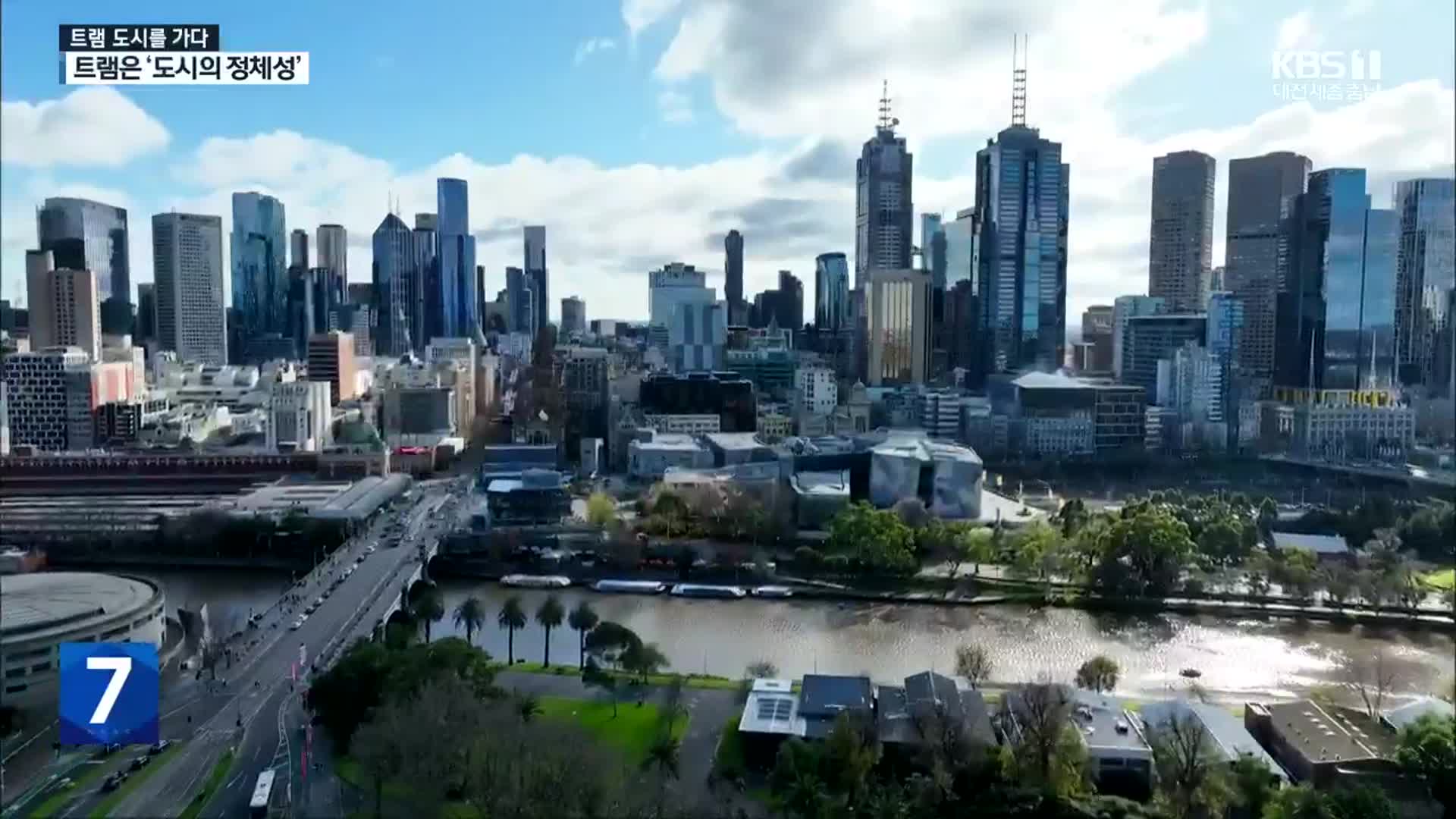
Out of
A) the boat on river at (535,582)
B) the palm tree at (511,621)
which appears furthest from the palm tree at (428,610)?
the boat on river at (535,582)

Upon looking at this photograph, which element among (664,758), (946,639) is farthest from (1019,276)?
(664,758)

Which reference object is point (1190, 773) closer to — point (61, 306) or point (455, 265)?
point (61, 306)

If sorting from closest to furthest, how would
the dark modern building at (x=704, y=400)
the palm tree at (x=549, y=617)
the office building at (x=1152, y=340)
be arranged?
the palm tree at (x=549, y=617) < the dark modern building at (x=704, y=400) < the office building at (x=1152, y=340)

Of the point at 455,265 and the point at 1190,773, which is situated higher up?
the point at 455,265

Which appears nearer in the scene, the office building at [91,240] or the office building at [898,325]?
the office building at [91,240]

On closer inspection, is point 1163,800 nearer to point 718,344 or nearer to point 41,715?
point 41,715

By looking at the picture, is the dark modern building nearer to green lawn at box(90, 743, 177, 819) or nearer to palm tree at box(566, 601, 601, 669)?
palm tree at box(566, 601, 601, 669)

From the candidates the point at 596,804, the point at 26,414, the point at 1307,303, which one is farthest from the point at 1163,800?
the point at 1307,303

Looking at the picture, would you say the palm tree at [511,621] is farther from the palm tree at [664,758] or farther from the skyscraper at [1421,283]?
the skyscraper at [1421,283]
